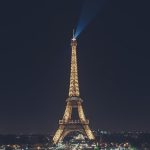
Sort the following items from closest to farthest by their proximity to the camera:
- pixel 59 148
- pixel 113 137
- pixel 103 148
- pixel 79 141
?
pixel 59 148 → pixel 103 148 → pixel 79 141 → pixel 113 137

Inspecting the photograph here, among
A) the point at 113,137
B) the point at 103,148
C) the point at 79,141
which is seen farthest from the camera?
the point at 113,137

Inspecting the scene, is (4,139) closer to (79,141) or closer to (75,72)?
(79,141)

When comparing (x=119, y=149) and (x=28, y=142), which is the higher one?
(x=28, y=142)

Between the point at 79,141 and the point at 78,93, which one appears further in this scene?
the point at 79,141

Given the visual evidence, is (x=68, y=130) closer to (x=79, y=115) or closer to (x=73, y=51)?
(x=79, y=115)

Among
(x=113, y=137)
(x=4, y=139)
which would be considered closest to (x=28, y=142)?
(x=4, y=139)

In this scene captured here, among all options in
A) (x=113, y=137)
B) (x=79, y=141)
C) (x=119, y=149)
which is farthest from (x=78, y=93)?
(x=113, y=137)
